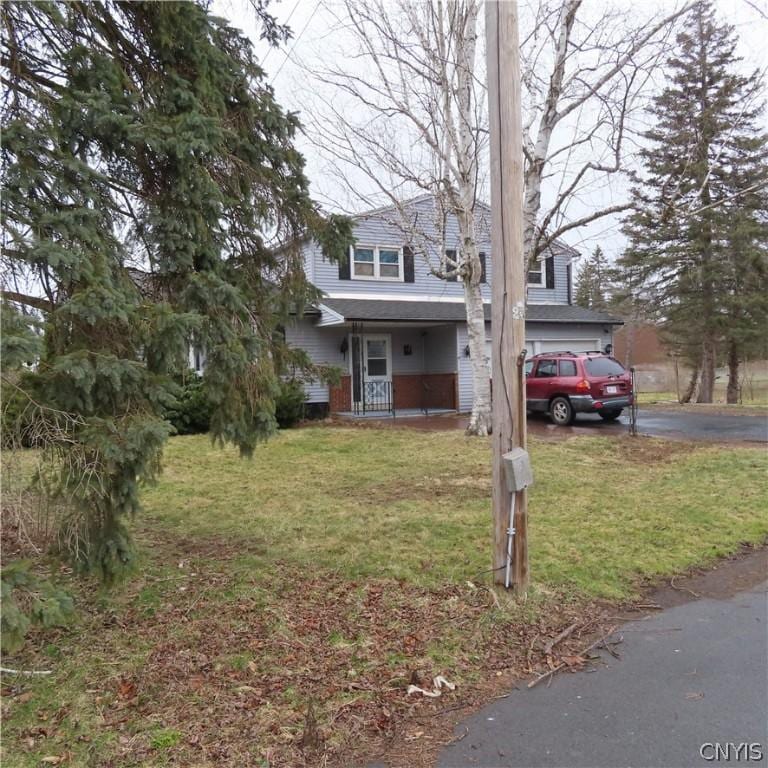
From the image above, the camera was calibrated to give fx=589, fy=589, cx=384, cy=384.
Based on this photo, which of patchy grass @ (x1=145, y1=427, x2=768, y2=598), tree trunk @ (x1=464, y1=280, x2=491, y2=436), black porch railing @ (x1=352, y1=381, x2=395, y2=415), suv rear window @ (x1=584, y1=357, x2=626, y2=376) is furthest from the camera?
black porch railing @ (x1=352, y1=381, x2=395, y2=415)

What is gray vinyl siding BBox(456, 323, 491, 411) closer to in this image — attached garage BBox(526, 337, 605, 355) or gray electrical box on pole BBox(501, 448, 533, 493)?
attached garage BBox(526, 337, 605, 355)

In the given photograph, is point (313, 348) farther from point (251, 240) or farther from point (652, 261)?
point (652, 261)

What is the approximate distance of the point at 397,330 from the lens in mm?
17688

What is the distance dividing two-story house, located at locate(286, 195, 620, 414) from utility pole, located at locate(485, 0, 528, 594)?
435 inches

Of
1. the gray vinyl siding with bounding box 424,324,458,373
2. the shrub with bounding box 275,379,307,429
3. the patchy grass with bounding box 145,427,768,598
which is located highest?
the gray vinyl siding with bounding box 424,324,458,373

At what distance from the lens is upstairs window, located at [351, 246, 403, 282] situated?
17.1 meters

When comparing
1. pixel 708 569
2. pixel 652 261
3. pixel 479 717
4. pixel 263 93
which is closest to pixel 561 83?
pixel 263 93

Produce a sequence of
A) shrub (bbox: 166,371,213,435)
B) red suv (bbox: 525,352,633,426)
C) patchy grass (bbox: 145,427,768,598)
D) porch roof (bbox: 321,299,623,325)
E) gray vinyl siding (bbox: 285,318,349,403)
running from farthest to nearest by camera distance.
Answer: gray vinyl siding (bbox: 285,318,349,403), porch roof (bbox: 321,299,623,325), red suv (bbox: 525,352,633,426), shrub (bbox: 166,371,213,435), patchy grass (bbox: 145,427,768,598)

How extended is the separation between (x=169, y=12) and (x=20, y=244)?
2.02 metres

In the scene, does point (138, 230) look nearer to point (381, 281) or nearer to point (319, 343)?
point (319, 343)

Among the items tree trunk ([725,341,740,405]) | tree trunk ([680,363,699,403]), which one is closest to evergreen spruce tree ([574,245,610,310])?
tree trunk ([680,363,699,403])

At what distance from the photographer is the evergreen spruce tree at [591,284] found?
45.5 metres

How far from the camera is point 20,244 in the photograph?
3.07 meters

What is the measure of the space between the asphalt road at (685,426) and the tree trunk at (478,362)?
5.17ft
